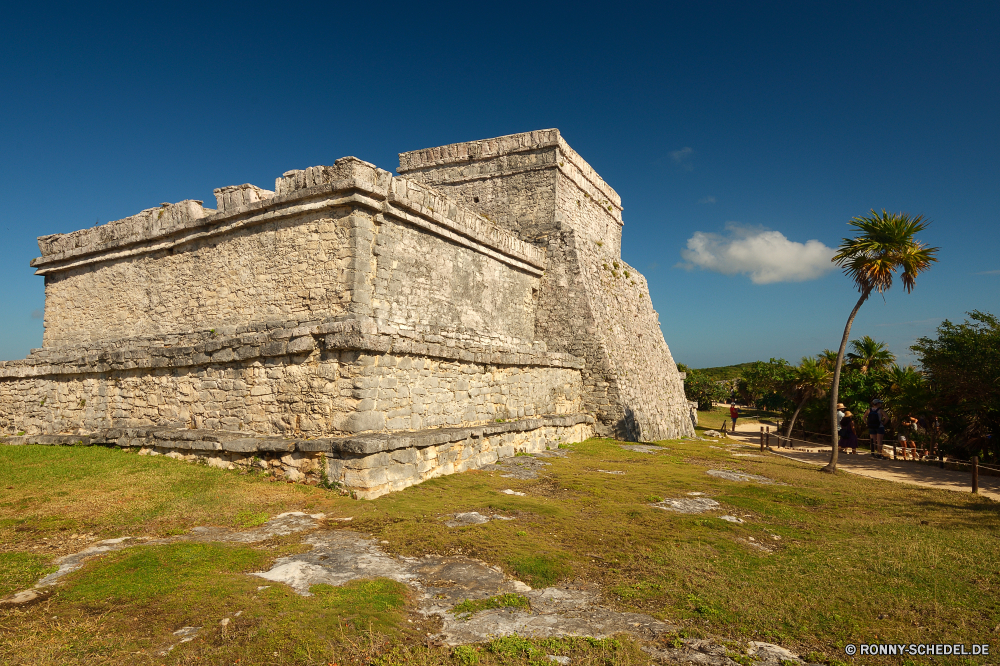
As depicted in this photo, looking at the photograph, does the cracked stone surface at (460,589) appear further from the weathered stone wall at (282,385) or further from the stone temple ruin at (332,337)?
the weathered stone wall at (282,385)

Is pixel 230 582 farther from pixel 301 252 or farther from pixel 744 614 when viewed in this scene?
pixel 301 252

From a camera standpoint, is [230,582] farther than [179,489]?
No

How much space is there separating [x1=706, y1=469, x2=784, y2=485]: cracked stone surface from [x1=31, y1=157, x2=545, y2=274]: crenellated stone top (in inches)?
251

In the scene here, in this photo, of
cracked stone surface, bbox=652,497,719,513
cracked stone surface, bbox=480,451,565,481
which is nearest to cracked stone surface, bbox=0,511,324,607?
cracked stone surface, bbox=480,451,565,481

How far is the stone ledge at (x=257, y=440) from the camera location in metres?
6.86

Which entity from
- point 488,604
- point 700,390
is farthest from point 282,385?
point 700,390

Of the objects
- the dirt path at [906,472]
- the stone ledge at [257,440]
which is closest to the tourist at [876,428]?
the dirt path at [906,472]

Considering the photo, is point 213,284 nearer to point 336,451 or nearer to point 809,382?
point 336,451

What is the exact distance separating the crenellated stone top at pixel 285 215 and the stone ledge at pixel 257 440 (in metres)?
3.49

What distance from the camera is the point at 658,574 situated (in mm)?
4461

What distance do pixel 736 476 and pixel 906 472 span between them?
544cm

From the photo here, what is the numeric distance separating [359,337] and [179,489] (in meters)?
2.91

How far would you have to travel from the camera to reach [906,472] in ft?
38.9

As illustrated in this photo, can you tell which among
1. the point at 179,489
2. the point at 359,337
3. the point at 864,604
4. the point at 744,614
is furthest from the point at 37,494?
the point at 864,604
